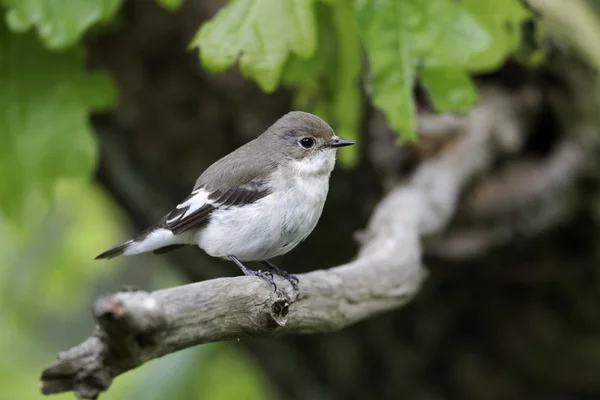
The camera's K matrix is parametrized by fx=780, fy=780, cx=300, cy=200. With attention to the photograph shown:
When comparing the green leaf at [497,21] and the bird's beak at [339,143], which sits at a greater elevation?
the green leaf at [497,21]

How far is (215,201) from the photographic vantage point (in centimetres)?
305

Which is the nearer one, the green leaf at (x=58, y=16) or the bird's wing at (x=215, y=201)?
the green leaf at (x=58, y=16)

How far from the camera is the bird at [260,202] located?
292 centimetres

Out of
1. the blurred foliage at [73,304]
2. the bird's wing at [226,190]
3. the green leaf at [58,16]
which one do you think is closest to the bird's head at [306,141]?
the bird's wing at [226,190]

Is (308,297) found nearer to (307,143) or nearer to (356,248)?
(307,143)

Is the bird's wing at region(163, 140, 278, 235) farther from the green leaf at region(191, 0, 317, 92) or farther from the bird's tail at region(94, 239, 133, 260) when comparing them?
the green leaf at region(191, 0, 317, 92)

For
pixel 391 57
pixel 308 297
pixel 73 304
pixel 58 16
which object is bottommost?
pixel 73 304

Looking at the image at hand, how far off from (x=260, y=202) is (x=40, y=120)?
1019 mm

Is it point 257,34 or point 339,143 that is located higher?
point 257,34

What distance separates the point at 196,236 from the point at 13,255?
Result: 322cm

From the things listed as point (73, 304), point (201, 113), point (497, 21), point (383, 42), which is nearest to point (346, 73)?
point (383, 42)

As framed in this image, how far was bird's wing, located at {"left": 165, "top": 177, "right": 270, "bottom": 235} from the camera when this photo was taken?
3.01m

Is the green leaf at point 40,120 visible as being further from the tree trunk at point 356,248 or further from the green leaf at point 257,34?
the tree trunk at point 356,248

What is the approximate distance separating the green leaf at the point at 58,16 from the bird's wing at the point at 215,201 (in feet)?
2.53
